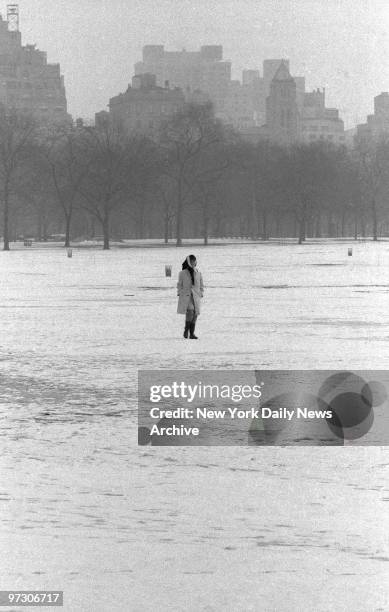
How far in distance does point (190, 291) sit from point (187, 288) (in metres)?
0.12

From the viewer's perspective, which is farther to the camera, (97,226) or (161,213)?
(97,226)

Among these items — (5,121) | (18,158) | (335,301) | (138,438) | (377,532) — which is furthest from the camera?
(5,121)

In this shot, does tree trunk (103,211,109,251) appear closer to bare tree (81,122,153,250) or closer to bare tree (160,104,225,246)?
bare tree (81,122,153,250)

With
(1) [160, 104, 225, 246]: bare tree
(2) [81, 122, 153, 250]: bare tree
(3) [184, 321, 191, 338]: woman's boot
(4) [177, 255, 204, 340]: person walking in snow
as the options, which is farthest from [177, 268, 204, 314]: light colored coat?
(1) [160, 104, 225, 246]: bare tree

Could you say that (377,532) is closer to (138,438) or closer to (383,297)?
(138,438)

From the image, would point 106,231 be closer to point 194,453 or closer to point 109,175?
point 109,175

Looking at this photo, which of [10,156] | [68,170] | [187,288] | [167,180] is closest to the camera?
[187,288]

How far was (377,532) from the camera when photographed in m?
8.27

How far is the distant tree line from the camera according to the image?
99.5 meters

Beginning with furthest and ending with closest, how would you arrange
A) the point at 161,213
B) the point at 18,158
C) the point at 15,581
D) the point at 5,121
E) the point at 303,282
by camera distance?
the point at 161,213, the point at 5,121, the point at 18,158, the point at 303,282, the point at 15,581

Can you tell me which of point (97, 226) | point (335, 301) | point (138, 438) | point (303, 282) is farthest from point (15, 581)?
point (97, 226)

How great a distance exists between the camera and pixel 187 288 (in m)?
20.7

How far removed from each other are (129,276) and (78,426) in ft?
119

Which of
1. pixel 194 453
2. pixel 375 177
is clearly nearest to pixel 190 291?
pixel 194 453
